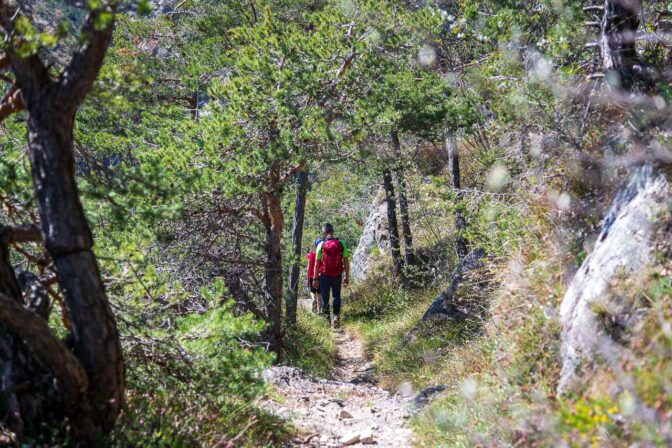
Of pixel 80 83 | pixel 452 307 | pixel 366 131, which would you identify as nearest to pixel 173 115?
pixel 366 131

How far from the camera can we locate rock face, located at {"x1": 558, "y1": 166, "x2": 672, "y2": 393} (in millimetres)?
4262

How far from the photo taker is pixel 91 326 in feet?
13.4

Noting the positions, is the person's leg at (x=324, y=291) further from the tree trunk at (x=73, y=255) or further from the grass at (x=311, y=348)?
the tree trunk at (x=73, y=255)

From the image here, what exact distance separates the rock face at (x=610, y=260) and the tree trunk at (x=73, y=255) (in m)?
3.00

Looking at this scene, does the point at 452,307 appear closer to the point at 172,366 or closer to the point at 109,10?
the point at 172,366

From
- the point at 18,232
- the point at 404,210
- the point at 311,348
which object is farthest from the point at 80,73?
the point at 404,210

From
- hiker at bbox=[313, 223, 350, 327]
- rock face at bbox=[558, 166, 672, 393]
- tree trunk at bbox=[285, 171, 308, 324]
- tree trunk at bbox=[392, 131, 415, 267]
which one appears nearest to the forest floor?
rock face at bbox=[558, 166, 672, 393]

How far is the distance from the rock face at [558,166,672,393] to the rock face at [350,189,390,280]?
42.6ft

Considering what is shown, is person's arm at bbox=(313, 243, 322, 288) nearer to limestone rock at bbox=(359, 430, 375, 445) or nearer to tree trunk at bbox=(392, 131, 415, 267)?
tree trunk at bbox=(392, 131, 415, 267)

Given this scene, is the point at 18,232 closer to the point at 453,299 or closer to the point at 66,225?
the point at 66,225

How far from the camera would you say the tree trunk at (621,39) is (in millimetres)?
5770

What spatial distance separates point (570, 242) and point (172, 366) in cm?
340

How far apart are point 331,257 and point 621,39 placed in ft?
22.9

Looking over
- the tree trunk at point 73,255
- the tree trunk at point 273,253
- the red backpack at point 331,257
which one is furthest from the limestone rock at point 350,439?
the red backpack at point 331,257
